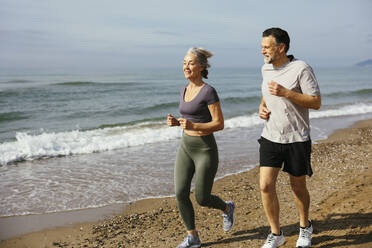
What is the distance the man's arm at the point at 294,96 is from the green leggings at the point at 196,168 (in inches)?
35.9

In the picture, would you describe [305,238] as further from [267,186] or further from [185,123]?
[185,123]

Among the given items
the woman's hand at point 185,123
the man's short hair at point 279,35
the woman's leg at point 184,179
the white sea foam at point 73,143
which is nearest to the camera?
the man's short hair at point 279,35

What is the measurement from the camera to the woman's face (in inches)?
137

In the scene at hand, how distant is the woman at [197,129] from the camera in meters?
3.44

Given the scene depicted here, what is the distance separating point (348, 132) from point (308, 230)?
9286 millimetres

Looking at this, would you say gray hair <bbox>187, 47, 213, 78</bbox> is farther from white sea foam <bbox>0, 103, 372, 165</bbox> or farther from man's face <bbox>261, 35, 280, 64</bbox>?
white sea foam <bbox>0, 103, 372, 165</bbox>

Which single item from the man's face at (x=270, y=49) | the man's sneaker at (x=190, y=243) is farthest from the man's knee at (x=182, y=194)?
the man's face at (x=270, y=49)

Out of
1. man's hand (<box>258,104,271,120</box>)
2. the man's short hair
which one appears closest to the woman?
man's hand (<box>258,104,271,120</box>)

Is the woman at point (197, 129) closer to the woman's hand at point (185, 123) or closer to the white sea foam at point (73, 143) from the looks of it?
the woman's hand at point (185, 123)

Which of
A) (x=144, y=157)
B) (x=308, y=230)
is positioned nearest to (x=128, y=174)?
(x=144, y=157)

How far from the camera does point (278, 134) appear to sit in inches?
124

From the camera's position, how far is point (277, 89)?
289cm

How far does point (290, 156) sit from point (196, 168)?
924mm

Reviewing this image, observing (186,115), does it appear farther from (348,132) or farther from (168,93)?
(168,93)
